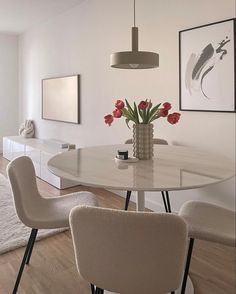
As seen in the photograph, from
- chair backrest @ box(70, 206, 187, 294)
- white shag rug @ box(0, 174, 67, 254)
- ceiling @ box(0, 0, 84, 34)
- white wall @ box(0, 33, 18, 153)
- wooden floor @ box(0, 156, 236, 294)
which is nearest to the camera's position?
chair backrest @ box(70, 206, 187, 294)

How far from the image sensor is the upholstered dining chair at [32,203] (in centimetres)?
161

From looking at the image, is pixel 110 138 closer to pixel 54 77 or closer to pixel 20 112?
pixel 54 77

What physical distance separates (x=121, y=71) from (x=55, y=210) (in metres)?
2.17

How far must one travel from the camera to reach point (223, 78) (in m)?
2.40

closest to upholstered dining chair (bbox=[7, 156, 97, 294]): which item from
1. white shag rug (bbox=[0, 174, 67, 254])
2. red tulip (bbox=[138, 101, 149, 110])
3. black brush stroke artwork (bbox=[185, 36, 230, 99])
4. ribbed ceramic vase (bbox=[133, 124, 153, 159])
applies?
ribbed ceramic vase (bbox=[133, 124, 153, 159])

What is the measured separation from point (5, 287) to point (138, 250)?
1.32 meters


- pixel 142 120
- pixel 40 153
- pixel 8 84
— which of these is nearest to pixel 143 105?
pixel 142 120

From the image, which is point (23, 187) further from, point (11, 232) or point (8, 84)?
point (8, 84)

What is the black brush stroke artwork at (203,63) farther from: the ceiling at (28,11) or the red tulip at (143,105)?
the ceiling at (28,11)

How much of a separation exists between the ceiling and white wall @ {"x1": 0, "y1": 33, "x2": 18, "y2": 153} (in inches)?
26.1

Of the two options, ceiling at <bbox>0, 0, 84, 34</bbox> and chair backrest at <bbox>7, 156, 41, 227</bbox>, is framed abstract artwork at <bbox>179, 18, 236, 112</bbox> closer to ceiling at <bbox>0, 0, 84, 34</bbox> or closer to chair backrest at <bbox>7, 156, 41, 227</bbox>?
chair backrest at <bbox>7, 156, 41, 227</bbox>

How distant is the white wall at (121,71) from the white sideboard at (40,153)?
403mm

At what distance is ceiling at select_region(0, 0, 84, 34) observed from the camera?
13.6 feet

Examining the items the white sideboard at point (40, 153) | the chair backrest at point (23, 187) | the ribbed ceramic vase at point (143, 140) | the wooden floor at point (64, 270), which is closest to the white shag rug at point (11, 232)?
the wooden floor at point (64, 270)
